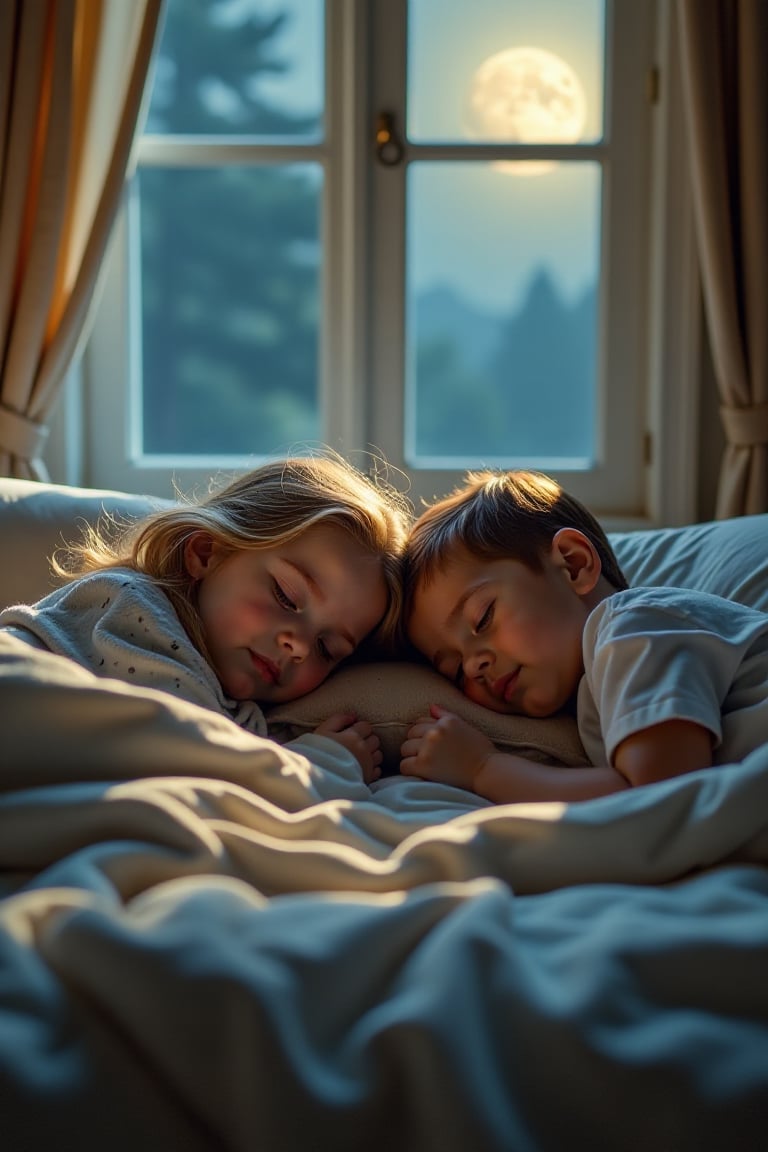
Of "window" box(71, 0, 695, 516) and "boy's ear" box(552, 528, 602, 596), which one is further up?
"window" box(71, 0, 695, 516)

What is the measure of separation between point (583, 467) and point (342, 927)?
91.6 inches

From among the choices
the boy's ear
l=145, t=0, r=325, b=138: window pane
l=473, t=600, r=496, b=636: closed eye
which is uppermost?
l=145, t=0, r=325, b=138: window pane

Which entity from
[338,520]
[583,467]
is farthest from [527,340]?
[338,520]

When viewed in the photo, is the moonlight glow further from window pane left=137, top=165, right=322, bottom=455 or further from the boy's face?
the boy's face

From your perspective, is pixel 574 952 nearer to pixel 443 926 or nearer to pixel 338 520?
pixel 443 926

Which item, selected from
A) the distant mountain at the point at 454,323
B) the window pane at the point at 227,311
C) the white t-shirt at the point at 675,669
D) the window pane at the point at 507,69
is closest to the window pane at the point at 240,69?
the window pane at the point at 227,311

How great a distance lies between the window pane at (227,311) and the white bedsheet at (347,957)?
2179 mm

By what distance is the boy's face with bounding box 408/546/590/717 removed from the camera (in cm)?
149

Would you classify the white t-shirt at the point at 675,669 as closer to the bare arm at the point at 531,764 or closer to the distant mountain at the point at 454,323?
the bare arm at the point at 531,764

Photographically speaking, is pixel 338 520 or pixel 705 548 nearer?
pixel 338 520

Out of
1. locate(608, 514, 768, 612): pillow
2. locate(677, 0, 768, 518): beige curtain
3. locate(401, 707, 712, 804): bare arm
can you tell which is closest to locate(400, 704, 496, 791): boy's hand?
locate(401, 707, 712, 804): bare arm

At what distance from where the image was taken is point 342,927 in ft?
2.57

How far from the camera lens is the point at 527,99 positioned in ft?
9.43

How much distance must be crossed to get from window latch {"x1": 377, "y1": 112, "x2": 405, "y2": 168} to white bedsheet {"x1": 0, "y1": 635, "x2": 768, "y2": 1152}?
2.13 meters
